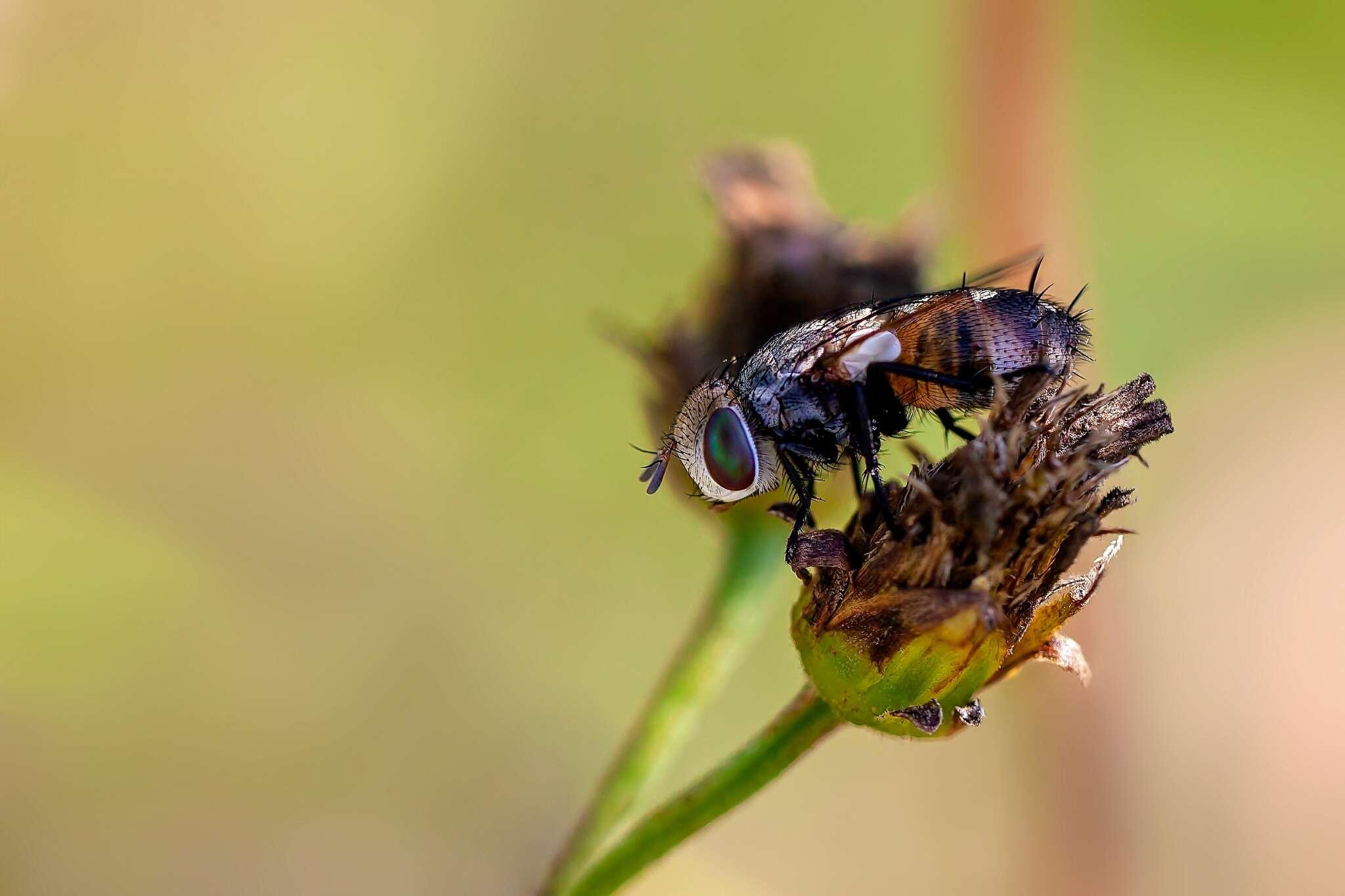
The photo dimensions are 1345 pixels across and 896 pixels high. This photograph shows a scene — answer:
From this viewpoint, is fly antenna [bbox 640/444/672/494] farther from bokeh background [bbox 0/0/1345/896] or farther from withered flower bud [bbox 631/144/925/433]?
bokeh background [bbox 0/0/1345/896]

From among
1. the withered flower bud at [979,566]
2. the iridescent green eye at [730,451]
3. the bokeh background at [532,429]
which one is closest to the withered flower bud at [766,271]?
the bokeh background at [532,429]

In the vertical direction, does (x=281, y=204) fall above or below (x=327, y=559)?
above

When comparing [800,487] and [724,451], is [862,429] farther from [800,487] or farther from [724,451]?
[724,451]

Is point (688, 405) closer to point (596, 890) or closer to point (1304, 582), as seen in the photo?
point (596, 890)

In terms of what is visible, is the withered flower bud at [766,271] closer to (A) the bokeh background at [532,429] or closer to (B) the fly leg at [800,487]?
(A) the bokeh background at [532,429]

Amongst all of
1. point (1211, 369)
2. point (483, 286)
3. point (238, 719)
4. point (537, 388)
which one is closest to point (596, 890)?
point (238, 719)

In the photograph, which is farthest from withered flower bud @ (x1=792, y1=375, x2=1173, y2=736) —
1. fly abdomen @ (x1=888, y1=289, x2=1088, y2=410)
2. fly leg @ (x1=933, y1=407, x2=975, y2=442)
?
fly leg @ (x1=933, y1=407, x2=975, y2=442)

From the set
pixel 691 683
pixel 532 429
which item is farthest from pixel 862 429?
pixel 532 429
